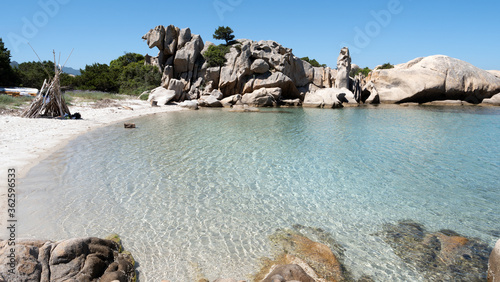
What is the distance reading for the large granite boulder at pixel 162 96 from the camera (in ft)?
106

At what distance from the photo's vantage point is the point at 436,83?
36.6m

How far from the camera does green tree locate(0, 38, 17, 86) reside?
31141 millimetres

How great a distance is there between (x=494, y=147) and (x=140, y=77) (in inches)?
1579

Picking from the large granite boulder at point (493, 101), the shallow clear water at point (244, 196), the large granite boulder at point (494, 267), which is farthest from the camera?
the large granite boulder at point (493, 101)

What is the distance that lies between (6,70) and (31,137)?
89.0ft

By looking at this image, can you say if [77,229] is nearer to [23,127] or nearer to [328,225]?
[328,225]

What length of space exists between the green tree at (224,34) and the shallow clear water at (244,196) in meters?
33.5

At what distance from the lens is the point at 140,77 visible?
40844 millimetres

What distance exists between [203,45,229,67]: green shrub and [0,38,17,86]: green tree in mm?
22491

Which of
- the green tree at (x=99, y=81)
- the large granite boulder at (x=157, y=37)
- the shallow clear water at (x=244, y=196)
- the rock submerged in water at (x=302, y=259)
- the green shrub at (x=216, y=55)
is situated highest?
the large granite boulder at (x=157, y=37)

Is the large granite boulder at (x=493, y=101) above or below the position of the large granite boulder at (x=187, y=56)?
below

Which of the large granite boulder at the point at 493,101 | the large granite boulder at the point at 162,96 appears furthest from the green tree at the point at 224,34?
the large granite boulder at the point at 493,101

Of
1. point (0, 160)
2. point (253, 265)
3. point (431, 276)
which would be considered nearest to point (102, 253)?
point (253, 265)

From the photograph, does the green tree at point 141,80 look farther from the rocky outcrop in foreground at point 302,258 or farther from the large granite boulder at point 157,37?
the rocky outcrop in foreground at point 302,258
